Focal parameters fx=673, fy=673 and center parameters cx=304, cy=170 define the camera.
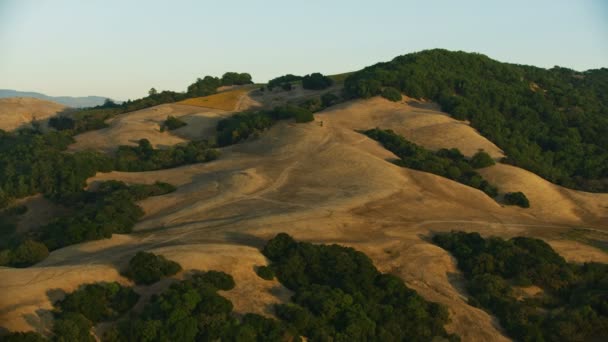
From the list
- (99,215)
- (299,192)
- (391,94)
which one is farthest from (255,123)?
(99,215)

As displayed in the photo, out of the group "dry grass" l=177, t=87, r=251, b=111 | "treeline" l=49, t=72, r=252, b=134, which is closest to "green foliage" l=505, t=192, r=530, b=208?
"dry grass" l=177, t=87, r=251, b=111

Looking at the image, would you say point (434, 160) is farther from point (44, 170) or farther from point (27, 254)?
point (27, 254)

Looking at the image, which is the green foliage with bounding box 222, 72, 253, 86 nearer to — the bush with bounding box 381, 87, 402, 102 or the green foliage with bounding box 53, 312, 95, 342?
the bush with bounding box 381, 87, 402, 102

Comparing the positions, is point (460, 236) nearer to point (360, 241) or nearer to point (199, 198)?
point (360, 241)

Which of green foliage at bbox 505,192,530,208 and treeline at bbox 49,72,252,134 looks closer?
green foliage at bbox 505,192,530,208

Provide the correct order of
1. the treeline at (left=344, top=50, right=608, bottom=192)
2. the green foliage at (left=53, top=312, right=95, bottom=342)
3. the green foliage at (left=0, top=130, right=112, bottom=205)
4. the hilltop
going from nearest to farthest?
1. the green foliage at (left=53, top=312, right=95, bottom=342)
2. the hilltop
3. the green foliage at (left=0, top=130, right=112, bottom=205)
4. the treeline at (left=344, top=50, right=608, bottom=192)

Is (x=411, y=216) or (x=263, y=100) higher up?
(x=263, y=100)

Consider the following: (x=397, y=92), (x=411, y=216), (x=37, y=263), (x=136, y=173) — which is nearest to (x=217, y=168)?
(x=136, y=173)
